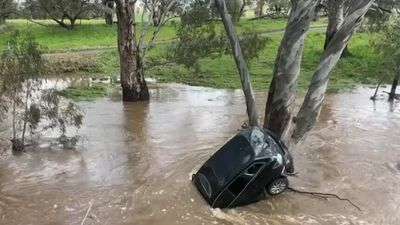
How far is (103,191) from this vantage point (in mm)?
9273

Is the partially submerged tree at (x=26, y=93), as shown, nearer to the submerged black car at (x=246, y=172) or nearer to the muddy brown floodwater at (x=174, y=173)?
the muddy brown floodwater at (x=174, y=173)

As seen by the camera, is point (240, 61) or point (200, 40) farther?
point (200, 40)

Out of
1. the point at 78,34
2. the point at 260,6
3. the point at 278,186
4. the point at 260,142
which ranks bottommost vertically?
the point at 278,186

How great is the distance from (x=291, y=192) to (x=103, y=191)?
3.49 meters

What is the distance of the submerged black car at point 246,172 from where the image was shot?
840 centimetres

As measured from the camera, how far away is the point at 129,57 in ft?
57.2

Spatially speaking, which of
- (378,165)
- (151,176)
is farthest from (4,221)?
(378,165)

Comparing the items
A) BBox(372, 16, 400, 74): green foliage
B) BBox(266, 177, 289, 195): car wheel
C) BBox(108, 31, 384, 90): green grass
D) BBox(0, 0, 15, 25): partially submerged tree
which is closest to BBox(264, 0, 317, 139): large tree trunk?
BBox(266, 177, 289, 195): car wheel

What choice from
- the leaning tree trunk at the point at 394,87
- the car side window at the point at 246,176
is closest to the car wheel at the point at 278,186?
the car side window at the point at 246,176

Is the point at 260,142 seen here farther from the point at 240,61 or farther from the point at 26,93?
the point at 26,93

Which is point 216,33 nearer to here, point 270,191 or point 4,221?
point 270,191

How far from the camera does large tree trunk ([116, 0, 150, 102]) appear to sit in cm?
1691

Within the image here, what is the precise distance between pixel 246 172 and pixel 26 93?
584cm

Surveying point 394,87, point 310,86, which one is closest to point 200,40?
point 394,87
